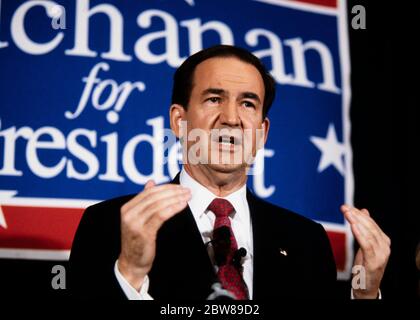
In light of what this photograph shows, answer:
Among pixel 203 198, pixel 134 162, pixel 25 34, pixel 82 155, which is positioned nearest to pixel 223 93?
pixel 203 198

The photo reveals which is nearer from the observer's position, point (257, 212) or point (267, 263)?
point (267, 263)

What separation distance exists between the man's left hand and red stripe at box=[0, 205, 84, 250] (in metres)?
0.87

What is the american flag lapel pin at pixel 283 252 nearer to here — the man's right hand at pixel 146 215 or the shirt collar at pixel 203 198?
the shirt collar at pixel 203 198

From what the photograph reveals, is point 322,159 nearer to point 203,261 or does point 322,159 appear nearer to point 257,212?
point 257,212

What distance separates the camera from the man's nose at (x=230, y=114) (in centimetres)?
185

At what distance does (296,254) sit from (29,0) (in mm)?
1201

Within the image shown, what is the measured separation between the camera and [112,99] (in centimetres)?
215

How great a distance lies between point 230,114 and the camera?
73.2 inches

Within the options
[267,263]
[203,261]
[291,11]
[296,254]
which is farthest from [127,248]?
[291,11]

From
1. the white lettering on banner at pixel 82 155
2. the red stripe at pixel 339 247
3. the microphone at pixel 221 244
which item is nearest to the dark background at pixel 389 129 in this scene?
the red stripe at pixel 339 247

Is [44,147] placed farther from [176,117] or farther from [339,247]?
[339,247]

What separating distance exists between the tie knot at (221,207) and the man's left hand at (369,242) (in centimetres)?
32

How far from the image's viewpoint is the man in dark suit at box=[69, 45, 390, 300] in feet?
5.67

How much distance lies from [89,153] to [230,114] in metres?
0.53
